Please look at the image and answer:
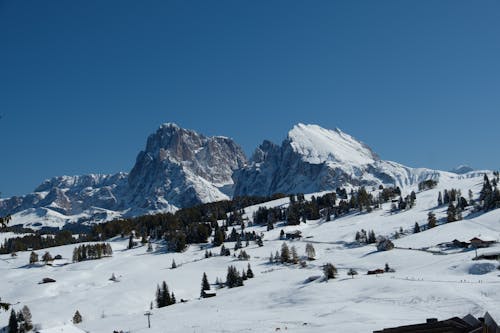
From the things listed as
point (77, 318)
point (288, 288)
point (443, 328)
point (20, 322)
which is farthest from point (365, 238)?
point (443, 328)

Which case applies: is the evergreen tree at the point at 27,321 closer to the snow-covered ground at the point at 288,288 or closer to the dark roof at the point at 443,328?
the snow-covered ground at the point at 288,288

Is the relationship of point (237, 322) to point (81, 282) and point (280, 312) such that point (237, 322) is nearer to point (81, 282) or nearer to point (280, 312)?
point (280, 312)

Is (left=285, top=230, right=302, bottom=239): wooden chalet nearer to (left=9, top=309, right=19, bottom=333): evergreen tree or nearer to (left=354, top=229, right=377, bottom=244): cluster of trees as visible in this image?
(left=354, top=229, right=377, bottom=244): cluster of trees

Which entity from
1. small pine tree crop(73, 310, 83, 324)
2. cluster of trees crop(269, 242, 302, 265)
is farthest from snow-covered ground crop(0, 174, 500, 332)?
small pine tree crop(73, 310, 83, 324)

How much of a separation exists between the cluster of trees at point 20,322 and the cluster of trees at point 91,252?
85.8 m

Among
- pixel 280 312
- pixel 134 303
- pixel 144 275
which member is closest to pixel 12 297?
pixel 144 275

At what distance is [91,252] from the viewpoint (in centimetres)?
19325

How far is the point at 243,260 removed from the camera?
155625mm

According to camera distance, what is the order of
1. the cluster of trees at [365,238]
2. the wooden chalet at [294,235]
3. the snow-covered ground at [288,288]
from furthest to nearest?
1. the wooden chalet at [294,235]
2. the cluster of trees at [365,238]
3. the snow-covered ground at [288,288]

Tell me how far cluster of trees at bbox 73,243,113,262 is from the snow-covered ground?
16.3ft

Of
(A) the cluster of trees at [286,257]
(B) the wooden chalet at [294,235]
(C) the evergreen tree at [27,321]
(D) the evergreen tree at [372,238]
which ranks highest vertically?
(B) the wooden chalet at [294,235]

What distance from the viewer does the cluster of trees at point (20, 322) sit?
98250 mm

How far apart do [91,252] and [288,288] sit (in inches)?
4524

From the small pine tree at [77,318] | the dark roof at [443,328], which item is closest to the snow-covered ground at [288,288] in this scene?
the small pine tree at [77,318]
